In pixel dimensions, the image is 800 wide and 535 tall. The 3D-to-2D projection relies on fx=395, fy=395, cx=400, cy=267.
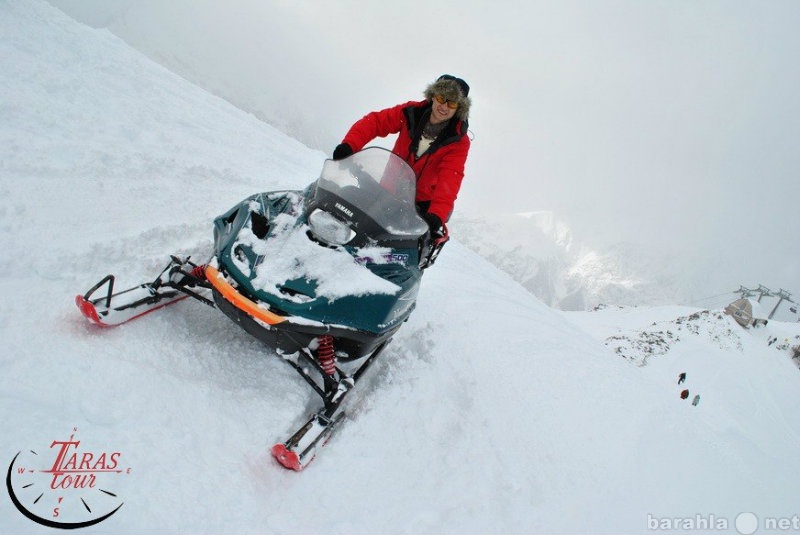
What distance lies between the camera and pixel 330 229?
2883 millimetres

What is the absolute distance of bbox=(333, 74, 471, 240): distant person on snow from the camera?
12.3 ft

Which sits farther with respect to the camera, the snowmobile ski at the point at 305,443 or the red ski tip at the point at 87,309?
the red ski tip at the point at 87,309

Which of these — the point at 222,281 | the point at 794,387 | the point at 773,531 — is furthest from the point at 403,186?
the point at 794,387

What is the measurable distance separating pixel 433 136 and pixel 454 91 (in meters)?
0.47

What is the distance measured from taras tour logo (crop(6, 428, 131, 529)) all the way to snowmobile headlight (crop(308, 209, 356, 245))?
5.71 feet

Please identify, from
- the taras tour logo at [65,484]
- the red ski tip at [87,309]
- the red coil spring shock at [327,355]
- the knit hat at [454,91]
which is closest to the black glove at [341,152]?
the knit hat at [454,91]

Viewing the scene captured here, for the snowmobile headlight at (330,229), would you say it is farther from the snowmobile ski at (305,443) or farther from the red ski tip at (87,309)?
the red ski tip at (87,309)

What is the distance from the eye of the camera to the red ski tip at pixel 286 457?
7.98ft

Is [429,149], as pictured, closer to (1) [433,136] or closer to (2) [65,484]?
(1) [433,136]

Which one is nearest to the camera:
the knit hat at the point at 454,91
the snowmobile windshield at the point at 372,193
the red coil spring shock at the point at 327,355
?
the red coil spring shock at the point at 327,355

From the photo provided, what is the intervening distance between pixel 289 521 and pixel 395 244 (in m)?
1.94

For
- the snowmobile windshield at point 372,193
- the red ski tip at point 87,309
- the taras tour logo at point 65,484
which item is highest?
the snowmobile windshield at point 372,193

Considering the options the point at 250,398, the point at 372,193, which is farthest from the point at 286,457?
the point at 372,193

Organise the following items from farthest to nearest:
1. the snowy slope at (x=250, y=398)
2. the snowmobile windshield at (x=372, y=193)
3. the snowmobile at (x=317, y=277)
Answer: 1. the snowmobile windshield at (x=372, y=193)
2. the snowmobile at (x=317, y=277)
3. the snowy slope at (x=250, y=398)
